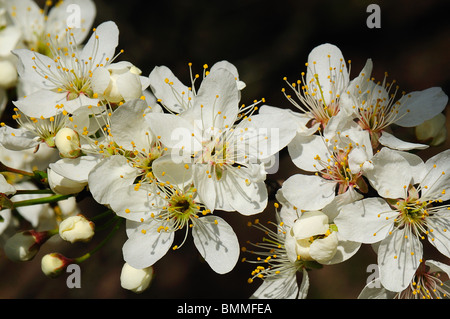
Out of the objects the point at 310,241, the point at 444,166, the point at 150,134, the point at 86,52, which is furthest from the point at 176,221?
the point at 444,166

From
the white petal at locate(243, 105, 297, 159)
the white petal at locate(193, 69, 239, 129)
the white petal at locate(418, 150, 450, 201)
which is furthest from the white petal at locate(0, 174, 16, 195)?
the white petal at locate(418, 150, 450, 201)

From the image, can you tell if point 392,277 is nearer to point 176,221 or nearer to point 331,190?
point 331,190

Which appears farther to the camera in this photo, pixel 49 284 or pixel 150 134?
pixel 49 284

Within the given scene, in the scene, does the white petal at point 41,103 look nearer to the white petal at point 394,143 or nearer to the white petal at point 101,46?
the white petal at point 101,46

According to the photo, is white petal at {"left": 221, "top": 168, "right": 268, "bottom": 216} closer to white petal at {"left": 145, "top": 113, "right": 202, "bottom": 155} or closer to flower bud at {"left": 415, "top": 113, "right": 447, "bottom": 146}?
white petal at {"left": 145, "top": 113, "right": 202, "bottom": 155}

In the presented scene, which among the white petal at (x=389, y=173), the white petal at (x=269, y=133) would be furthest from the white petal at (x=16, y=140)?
the white petal at (x=389, y=173)
